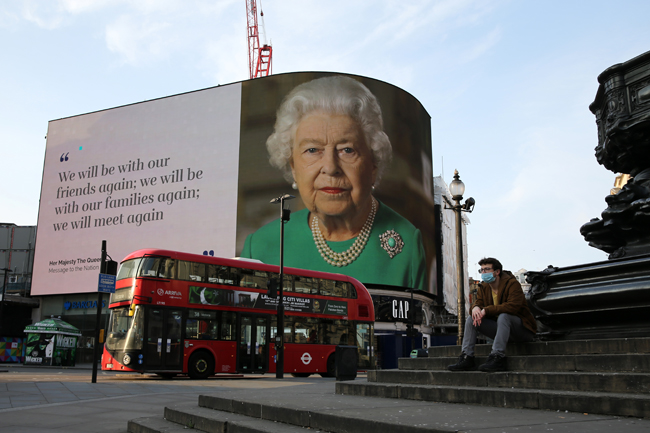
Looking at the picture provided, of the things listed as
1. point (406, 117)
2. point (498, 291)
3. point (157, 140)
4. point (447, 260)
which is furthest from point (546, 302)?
point (447, 260)

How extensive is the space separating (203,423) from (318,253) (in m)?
31.6

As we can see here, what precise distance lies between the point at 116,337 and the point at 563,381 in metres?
13.4

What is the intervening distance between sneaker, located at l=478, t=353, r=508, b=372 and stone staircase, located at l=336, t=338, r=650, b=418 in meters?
0.09

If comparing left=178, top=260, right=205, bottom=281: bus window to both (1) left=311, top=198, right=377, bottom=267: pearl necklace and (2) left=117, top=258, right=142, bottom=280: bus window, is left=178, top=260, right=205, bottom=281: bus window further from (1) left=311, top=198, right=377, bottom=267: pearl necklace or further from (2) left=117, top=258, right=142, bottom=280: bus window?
(1) left=311, top=198, right=377, bottom=267: pearl necklace

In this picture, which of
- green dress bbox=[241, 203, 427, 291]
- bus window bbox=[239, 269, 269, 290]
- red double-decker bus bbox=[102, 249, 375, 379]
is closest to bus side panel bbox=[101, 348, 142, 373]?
red double-decker bus bbox=[102, 249, 375, 379]

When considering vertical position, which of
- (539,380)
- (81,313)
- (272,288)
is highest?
(81,313)

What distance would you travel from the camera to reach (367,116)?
3853 centimetres

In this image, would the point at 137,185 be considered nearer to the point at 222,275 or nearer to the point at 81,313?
the point at 81,313

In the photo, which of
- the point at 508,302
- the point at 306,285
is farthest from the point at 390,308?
the point at 508,302

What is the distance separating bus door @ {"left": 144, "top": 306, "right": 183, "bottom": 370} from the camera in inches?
596

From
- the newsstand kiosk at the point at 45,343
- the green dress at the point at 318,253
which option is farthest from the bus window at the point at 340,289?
the newsstand kiosk at the point at 45,343

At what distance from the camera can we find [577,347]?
5.27 meters

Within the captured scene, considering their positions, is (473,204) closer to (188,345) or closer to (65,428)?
(188,345)

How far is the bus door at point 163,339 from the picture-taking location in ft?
49.6
